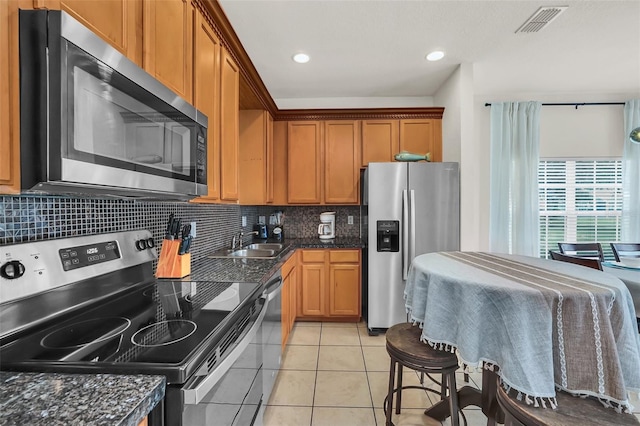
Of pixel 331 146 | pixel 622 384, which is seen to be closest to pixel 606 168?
pixel 331 146

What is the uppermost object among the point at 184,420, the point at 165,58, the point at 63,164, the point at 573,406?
the point at 165,58

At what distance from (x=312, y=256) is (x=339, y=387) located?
141 cm

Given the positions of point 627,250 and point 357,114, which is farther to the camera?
point 357,114

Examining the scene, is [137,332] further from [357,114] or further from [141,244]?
[357,114]

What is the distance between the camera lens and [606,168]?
12.8 ft

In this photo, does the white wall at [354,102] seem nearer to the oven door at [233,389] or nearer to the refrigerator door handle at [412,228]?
the refrigerator door handle at [412,228]

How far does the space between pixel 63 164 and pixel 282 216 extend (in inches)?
128

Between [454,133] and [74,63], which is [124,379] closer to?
[74,63]

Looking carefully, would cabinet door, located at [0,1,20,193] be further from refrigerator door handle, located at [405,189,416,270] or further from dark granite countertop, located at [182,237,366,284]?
refrigerator door handle, located at [405,189,416,270]

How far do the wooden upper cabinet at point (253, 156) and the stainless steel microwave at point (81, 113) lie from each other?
7.10 ft

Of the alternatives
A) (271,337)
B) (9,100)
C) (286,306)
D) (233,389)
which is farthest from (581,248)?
(9,100)

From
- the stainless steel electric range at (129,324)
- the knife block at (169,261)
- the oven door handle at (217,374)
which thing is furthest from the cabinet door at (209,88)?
the oven door handle at (217,374)

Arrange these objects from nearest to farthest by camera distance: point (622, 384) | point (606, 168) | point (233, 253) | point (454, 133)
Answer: point (622, 384) < point (233, 253) < point (454, 133) < point (606, 168)

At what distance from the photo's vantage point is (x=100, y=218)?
130cm
